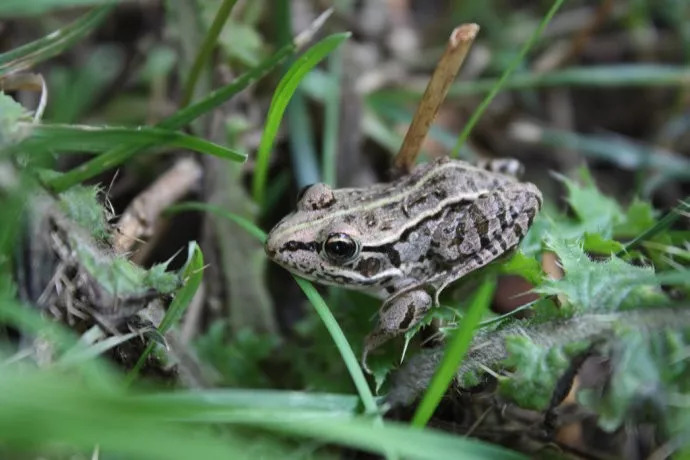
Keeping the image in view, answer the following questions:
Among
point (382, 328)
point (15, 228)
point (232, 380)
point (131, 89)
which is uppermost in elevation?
point (15, 228)

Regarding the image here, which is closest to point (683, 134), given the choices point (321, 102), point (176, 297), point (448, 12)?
point (448, 12)

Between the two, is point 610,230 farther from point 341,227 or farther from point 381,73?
point 381,73

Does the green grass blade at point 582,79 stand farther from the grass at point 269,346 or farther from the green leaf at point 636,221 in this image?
the green leaf at point 636,221

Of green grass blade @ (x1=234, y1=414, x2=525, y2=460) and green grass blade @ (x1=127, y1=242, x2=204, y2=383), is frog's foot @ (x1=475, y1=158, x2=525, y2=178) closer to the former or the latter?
green grass blade @ (x1=127, y1=242, x2=204, y2=383)

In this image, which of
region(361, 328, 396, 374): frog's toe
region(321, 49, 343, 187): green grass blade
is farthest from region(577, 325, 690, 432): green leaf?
region(321, 49, 343, 187): green grass blade

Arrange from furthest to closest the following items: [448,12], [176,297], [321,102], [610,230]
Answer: [448,12]
[321,102]
[610,230]
[176,297]

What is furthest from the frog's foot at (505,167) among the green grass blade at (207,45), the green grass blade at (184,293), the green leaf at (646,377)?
the green grass blade at (184,293)

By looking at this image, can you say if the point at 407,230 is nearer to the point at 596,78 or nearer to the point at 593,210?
the point at 593,210
